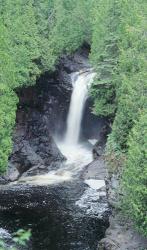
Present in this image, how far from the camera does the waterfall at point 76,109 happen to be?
196 feet

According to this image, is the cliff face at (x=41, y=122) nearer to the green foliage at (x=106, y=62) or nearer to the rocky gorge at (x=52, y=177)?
the rocky gorge at (x=52, y=177)

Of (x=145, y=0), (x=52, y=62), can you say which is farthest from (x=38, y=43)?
(x=145, y=0)

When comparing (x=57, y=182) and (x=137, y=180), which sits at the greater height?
(x=137, y=180)

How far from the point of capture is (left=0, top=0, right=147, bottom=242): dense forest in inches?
1271

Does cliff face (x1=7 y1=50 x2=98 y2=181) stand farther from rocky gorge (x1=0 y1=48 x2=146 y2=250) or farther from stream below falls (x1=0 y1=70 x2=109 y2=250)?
stream below falls (x1=0 y1=70 x2=109 y2=250)

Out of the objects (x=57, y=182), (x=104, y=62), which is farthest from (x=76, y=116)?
(x=57, y=182)

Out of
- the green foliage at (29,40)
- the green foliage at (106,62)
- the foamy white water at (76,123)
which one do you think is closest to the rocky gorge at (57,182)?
the foamy white water at (76,123)

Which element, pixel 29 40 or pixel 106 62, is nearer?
pixel 106 62

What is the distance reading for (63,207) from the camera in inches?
1578

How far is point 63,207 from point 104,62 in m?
18.9

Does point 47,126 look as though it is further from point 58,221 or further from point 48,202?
point 58,221

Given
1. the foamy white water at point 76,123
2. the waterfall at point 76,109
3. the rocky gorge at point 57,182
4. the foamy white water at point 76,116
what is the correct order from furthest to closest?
the waterfall at point 76,109 < the foamy white water at point 76,116 < the foamy white water at point 76,123 < the rocky gorge at point 57,182

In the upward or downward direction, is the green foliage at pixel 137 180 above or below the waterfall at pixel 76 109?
below

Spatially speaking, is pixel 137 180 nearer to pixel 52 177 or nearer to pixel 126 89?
pixel 126 89
